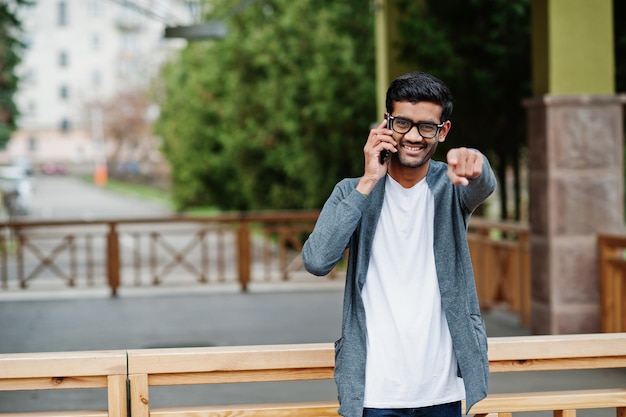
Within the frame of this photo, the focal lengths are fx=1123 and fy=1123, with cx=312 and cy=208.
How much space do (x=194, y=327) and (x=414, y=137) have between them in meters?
8.84

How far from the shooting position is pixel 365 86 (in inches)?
780

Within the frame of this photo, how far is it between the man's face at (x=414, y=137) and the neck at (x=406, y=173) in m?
0.03

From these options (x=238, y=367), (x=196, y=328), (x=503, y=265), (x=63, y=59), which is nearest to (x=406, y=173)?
(x=238, y=367)

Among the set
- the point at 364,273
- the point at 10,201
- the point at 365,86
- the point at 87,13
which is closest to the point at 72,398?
the point at 364,273

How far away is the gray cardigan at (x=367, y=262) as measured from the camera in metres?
3.34

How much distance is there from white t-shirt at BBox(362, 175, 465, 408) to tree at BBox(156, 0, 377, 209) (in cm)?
1597

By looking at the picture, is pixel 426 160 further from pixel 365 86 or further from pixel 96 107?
pixel 96 107

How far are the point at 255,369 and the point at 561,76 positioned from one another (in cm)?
630

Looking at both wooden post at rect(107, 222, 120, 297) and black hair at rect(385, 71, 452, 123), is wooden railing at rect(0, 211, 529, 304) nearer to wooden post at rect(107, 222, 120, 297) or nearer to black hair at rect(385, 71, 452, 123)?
wooden post at rect(107, 222, 120, 297)

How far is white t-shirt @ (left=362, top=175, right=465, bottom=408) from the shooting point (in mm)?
3369

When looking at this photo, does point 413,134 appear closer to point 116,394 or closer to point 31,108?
point 116,394

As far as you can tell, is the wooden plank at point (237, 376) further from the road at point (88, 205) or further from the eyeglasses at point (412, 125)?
the road at point (88, 205)

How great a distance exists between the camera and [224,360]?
4.03 metres

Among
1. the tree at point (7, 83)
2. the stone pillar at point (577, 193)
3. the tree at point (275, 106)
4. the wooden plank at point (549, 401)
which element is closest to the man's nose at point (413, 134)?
the wooden plank at point (549, 401)
